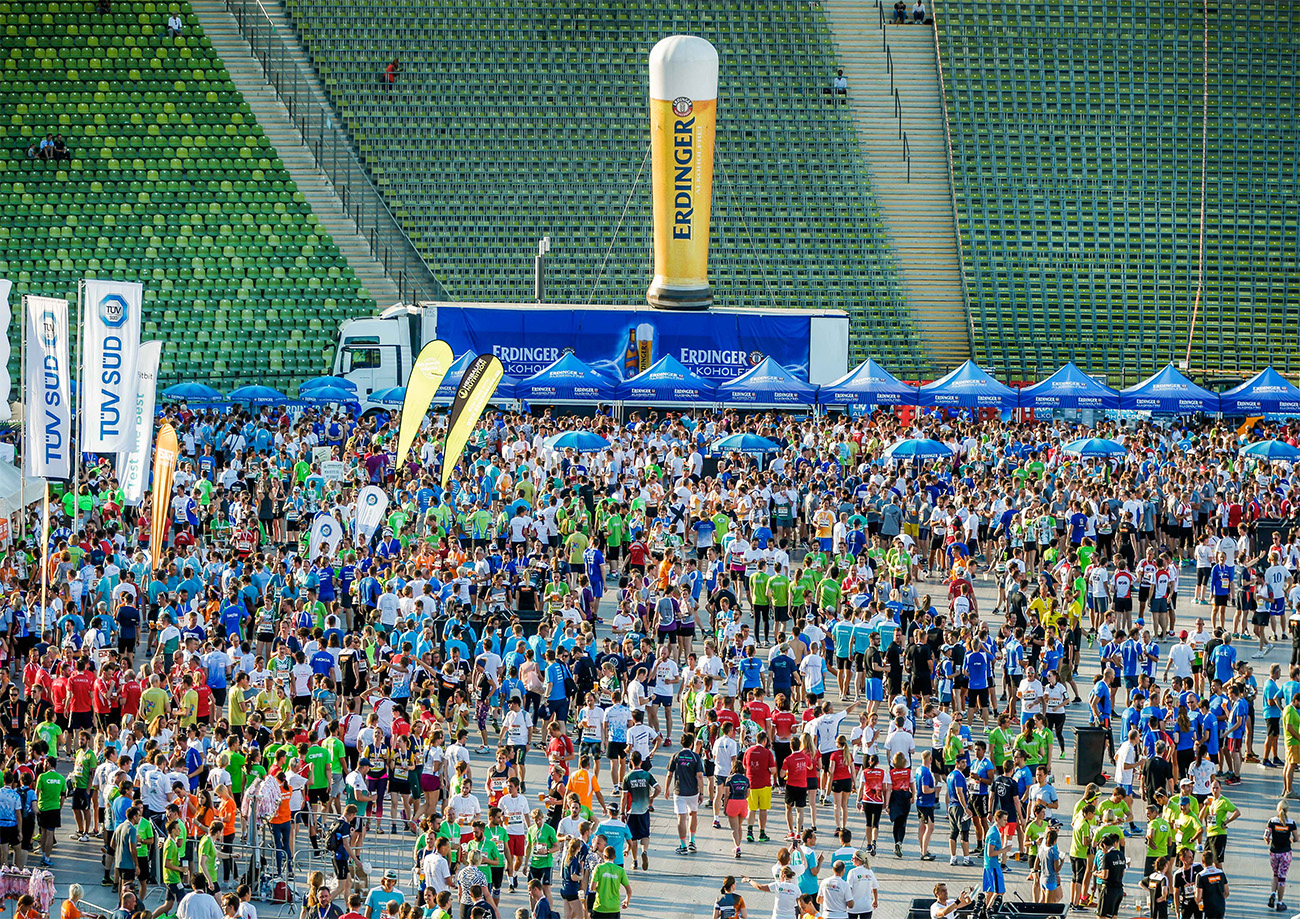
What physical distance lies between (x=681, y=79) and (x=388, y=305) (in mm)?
11582

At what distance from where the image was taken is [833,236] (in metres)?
46.2

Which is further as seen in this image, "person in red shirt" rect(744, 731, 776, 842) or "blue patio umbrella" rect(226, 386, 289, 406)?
"blue patio umbrella" rect(226, 386, 289, 406)

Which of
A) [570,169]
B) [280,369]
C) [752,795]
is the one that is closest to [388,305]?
[280,369]

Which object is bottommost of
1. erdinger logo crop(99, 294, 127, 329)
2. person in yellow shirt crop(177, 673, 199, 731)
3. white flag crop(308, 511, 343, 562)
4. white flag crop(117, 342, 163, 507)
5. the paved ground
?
the paved ground

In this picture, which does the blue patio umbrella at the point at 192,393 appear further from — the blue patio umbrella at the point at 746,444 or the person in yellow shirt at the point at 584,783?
the person in yellow shirt at the point at 584,783

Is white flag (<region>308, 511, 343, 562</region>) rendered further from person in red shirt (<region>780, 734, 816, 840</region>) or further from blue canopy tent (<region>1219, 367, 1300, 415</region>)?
blue canopy tent (<region>1219, 367, 1300, 415</region>)

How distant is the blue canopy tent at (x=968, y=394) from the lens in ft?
104

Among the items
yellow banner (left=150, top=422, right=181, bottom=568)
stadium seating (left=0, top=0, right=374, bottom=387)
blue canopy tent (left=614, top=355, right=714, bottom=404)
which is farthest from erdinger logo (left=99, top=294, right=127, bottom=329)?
stadium seating (left=0, top=0, right=374, bottom=387)

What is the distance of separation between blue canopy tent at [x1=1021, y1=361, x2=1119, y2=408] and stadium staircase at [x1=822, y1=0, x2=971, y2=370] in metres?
12.1

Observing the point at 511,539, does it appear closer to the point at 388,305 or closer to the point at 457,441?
the point at 457,441

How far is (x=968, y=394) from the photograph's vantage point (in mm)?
31641

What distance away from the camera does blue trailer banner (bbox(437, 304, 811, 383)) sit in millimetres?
36438

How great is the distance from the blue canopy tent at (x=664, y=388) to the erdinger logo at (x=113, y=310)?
518 inches

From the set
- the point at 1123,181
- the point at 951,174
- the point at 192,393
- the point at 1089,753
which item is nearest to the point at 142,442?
the point at 192,393
